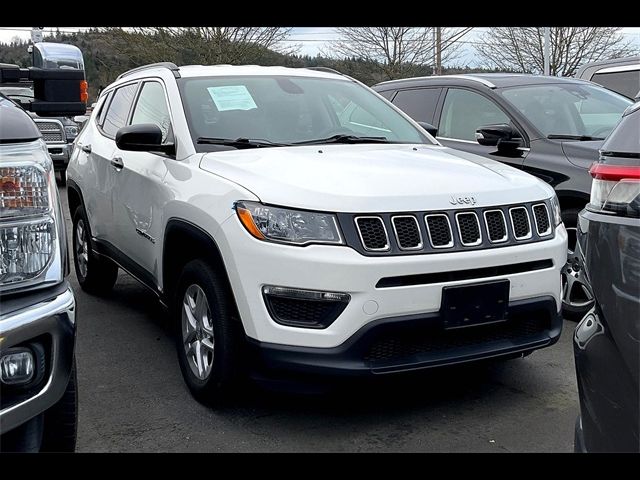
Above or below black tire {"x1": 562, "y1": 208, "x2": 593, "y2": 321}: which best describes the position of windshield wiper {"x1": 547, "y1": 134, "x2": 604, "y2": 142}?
above

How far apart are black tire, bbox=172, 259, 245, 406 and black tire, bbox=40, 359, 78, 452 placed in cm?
85

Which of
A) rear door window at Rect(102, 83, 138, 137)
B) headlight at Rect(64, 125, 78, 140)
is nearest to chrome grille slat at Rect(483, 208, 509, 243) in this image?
rear door window at Rect(102, 83, 138, 137)

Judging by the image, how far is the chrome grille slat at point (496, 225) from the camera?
3.30m

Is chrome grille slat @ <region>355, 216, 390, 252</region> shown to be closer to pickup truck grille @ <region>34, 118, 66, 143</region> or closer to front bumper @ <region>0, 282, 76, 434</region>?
front bumper @ <region>0, 282, 76, 434</region>

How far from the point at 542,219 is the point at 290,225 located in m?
1.30

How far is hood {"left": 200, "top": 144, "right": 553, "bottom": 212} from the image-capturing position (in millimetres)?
3152

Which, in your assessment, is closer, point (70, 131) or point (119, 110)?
point (119, 110)

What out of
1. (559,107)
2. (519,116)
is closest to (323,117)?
(519,116)

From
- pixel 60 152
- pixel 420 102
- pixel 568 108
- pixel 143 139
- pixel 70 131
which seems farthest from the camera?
pixel 70 131

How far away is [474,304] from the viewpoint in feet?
10.4

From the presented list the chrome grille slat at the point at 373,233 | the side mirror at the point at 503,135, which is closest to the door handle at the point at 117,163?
the chrome grille slat at the point at 373,233

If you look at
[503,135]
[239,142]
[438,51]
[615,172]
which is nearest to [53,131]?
[503,135]

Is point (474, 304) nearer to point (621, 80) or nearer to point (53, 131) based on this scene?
point (621, 80)
